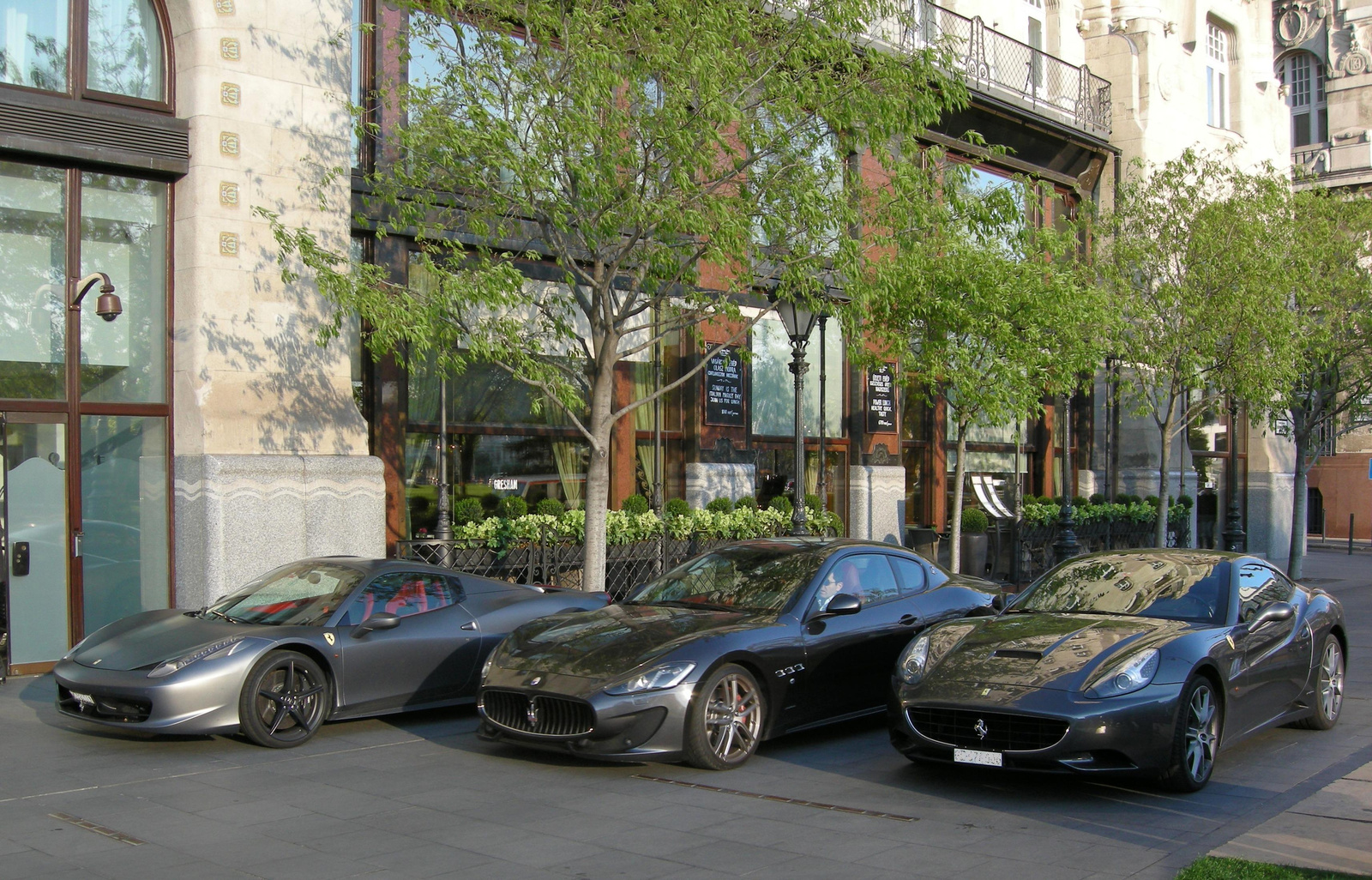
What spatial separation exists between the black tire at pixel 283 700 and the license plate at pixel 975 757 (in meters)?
4.47

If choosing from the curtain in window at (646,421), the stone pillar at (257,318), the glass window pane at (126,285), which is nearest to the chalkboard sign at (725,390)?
the curtain in window at (646,421)

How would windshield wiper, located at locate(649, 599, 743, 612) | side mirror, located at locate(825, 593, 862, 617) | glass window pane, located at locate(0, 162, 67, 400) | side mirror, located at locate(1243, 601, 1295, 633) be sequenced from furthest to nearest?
1. glass window pane, located at locate(0, 162, 67, 400)
2. windshield wiper, located at locate(649, 599, 743, 612)
3. side mirror, located at locate(825, 593, 862, 617)
4. side mirror, located at locate(1243, 601, 1295, 633)

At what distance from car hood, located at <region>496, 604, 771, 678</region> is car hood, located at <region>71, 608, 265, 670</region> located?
1.96 meters

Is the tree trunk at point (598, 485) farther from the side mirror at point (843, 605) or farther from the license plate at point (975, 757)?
the license plate at point (975, 757)

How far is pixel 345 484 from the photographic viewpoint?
13469 millimetres

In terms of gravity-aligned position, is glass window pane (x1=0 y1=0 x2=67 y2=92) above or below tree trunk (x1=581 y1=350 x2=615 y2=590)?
above

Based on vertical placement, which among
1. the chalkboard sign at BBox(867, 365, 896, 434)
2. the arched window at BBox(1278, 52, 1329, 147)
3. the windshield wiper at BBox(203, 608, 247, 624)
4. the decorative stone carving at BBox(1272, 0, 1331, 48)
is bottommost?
the windshield wiper at BBox(203, 608, 247, 624)

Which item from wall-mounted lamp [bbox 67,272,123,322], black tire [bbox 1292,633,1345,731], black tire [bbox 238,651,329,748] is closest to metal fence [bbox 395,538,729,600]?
wall-mounted lamp [bbox 67,272,123,322]

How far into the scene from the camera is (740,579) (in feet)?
29.3

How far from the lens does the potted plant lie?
801 inches

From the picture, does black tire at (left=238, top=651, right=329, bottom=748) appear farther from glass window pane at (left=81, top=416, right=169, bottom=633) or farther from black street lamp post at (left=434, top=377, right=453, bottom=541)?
black street lamp post at (left=434, top=377, right=453, bottom=541)

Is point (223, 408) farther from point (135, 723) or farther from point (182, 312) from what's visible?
point (135, 723)

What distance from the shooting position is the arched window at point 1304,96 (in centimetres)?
4016

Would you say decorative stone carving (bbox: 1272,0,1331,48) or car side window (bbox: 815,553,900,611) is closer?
car side window (bbox: 815,553,900,611)
